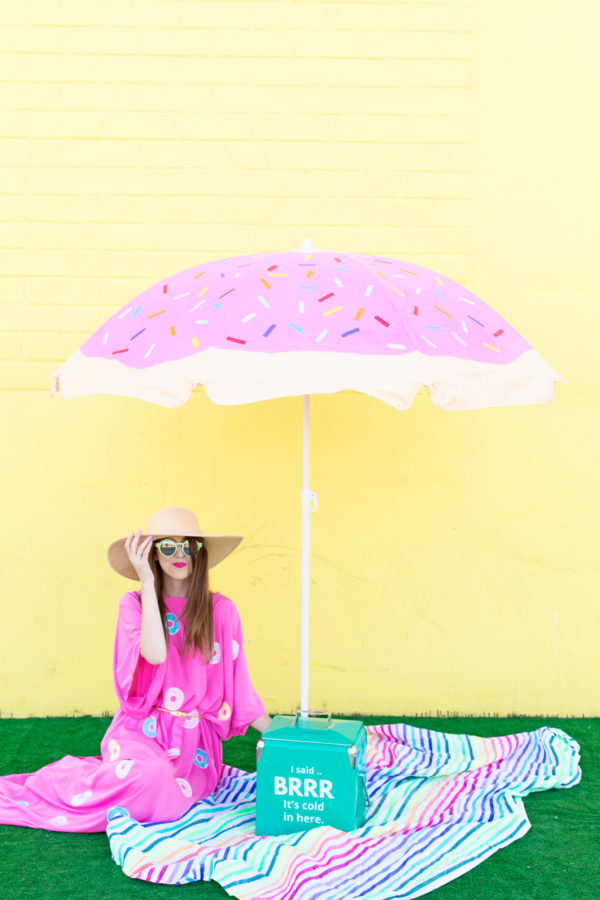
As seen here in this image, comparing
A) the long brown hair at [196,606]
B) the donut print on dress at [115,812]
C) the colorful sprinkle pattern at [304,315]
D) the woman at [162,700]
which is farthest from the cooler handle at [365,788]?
the colorful sprinkle pattern at [304,315]

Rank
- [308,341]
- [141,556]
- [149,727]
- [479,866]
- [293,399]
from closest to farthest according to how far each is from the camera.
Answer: [308,341] < [479,866] < [141,556] < [149,727] < [293,399]

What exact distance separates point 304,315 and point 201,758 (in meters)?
1.76

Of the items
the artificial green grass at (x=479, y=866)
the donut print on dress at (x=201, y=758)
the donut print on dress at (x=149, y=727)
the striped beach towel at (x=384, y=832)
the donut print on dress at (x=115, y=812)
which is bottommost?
the artificial green grass at (x=479, y=866)

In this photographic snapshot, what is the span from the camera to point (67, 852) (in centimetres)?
304

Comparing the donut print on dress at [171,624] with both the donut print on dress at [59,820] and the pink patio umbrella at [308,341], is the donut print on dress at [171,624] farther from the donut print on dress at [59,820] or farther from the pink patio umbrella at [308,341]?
the pink patio umbrella at [308,341]

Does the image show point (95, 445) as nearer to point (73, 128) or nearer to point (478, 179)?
point (73, 128)

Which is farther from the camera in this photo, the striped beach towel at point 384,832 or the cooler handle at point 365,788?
the cooler handle at point 365,788

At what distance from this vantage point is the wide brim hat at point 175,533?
343 centimetres

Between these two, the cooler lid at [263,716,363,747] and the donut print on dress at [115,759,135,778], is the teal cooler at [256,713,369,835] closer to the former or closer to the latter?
the cooler lid at [263,716,363,747]

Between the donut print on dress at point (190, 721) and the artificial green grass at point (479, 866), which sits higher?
the donut print on dress at point (190, 721)

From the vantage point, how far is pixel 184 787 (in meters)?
3.40

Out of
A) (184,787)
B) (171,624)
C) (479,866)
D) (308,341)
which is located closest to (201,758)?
(184,787)

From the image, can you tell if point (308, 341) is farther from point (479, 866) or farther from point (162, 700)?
point (479, 866)

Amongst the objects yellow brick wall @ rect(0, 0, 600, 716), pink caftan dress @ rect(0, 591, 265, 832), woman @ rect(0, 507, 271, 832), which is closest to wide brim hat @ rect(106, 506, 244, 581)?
woman @ rect(0, 507, 271, 832)
